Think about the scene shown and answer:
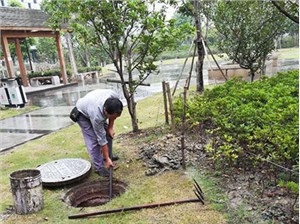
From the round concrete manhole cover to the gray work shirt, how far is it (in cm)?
54

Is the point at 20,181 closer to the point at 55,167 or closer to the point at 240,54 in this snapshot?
the point at 55,167

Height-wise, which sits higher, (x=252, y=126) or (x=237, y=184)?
(x=252, y=126)

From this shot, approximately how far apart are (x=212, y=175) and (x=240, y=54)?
5.61 m

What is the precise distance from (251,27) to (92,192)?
627 cm

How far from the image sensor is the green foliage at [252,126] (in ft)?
8.84

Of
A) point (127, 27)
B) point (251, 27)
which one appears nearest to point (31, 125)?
point (127, 27)

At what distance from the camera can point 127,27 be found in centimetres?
469

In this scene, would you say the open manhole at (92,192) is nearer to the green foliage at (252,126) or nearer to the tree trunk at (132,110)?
the green foliage at (252,126)

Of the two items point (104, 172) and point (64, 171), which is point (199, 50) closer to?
point (104, 172)

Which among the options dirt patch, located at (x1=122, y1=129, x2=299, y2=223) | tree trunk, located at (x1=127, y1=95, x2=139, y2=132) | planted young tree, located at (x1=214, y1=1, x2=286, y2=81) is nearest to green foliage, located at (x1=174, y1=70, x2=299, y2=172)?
dirt patch, located at (x1=122, y1=129, x2=299, y2=223)

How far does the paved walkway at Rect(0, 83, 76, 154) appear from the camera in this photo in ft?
19.6

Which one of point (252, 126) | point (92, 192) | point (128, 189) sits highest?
point (252, 126)

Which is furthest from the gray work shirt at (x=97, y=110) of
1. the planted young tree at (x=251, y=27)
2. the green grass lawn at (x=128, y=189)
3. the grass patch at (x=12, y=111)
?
the grass patch at (x=12, y=111)

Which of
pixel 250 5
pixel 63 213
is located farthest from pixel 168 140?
pixel 250 5
